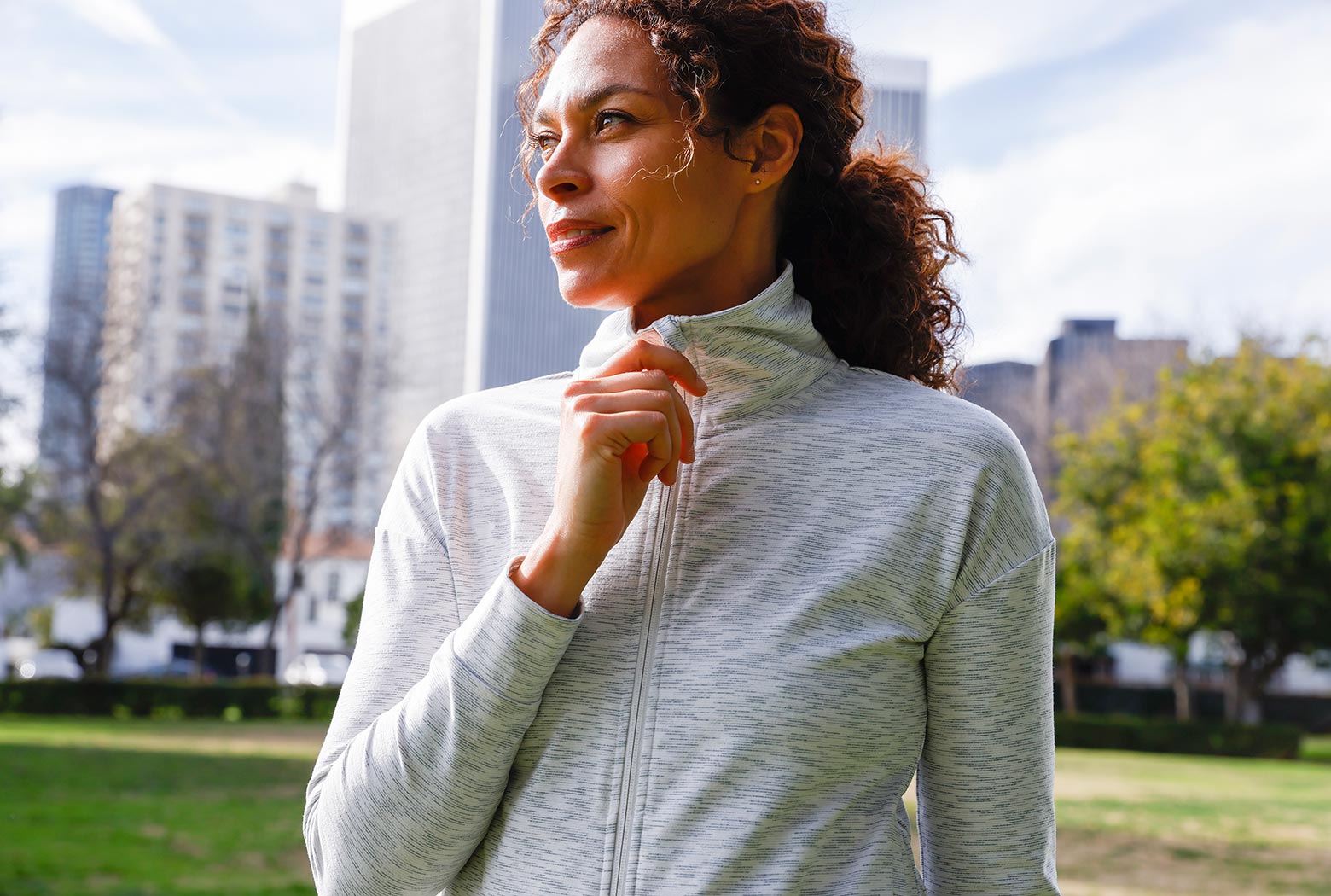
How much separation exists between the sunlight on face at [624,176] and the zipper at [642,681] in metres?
0.19

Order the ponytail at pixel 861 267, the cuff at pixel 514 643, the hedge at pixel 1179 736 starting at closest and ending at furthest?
1. the cuff at pixel 514 643
2. the ponytail at pixel 861 267
3. the hedge at pixel 1179 736

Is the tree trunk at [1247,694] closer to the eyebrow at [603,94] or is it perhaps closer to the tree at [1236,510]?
the tree at [1236,510]

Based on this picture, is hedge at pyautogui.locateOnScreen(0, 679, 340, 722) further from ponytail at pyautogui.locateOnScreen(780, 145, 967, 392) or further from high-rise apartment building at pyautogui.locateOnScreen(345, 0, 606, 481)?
high-rise apartment building at pyautogui.locateOnScreen(345, 0, 606, 481)

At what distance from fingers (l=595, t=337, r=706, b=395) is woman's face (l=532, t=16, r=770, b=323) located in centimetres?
12

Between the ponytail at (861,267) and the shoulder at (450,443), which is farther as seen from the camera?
the ponytail at (861,267)

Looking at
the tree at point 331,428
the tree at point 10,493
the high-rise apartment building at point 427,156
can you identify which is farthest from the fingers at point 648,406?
the high-rise apartment building at point 427,156

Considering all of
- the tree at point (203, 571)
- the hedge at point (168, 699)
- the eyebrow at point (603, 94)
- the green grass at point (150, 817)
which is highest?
the eyebrow at point (603, 94)

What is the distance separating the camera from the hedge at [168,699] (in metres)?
19.3

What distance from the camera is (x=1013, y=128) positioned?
1427 inches

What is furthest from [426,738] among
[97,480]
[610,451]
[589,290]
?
[97,480]

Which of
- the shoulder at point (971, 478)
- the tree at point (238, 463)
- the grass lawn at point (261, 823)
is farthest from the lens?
the tree at point (238, 463)

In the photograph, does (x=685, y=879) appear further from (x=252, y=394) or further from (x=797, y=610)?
(x=252, y=394)

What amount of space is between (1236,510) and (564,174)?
17866mm

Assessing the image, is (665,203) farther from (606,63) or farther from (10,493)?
(10,493)
